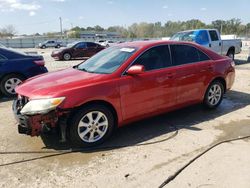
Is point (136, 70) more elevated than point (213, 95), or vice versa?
point (136, 70)

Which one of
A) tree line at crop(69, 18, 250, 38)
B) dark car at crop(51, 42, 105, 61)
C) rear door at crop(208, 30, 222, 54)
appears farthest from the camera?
tree line at crop(69, 18, 250, 38)

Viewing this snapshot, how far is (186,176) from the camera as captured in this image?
12.3 ft

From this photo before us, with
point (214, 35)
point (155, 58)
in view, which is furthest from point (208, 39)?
point (155, 58)

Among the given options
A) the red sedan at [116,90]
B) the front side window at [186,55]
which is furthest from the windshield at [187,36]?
the front side window at [186,55]

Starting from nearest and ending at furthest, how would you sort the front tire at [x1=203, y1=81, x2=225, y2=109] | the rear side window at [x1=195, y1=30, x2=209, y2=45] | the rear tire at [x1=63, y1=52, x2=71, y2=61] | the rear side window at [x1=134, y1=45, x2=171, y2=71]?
the rear side window at [x1=134, y1=45, x2=171, y2=71] < the front tire at [x1=203, y1=81, x2=225, y2=109] < the rear side window at [x1=195, y1=30, x2=209, y2=45] < the rear tire at [x1=63, y1=52, x2=71, y2=61]

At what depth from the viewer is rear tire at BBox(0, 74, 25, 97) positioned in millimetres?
8250

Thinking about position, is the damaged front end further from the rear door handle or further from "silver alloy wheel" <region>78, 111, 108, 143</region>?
the rear door handle

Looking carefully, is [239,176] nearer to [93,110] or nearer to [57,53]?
[93,110]

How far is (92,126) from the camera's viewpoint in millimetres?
4633

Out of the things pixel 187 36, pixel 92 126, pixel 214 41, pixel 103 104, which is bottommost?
pixel 92 126

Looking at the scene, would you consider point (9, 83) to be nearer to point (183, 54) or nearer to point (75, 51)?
point (183, 54)

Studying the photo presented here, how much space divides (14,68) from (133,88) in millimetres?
4566

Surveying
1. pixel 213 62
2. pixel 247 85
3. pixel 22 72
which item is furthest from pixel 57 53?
pixel 213 62

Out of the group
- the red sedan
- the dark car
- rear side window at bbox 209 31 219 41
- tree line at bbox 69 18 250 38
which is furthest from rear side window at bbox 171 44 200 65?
tree line at bbox 69 18 250 38
